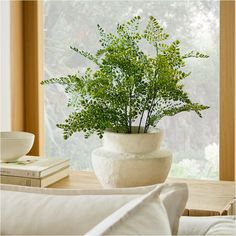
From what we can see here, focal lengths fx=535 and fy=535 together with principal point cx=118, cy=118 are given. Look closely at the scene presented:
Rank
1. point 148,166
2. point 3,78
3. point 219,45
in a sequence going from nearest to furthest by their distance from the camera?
point 148,166 < point 219,45 < point 3,78

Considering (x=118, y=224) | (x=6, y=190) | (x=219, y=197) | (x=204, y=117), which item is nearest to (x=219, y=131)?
(x=204, y=117)

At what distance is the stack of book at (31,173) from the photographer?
6.36 feet

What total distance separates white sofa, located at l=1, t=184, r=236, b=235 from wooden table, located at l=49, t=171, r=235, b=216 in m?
0.64

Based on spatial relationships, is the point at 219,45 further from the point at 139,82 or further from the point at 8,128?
the point at 8,128

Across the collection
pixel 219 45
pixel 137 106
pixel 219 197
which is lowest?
pixel 219 197

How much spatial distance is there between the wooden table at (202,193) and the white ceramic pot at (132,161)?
15 cm

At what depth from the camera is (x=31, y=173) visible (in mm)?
1940

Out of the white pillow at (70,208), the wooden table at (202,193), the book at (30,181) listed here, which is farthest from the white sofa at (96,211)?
the book at (30,181)

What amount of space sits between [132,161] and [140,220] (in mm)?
886

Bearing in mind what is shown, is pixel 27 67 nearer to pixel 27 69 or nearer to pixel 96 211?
pixel 27 69

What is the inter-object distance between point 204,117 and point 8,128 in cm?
102

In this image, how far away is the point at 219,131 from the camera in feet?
8.45

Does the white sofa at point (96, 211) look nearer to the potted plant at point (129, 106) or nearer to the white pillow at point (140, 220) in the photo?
the white pillow at point (140, 220)

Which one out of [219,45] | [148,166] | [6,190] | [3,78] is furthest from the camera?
[3,78]
